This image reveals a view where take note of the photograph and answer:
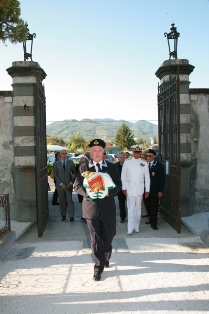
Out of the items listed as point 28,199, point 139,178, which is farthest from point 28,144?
point 139,178

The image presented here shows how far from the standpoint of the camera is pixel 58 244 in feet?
23.0

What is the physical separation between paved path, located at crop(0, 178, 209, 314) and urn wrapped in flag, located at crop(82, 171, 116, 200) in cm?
120

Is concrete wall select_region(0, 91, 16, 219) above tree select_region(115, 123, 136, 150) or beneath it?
beneath

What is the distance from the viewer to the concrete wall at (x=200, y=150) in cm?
951

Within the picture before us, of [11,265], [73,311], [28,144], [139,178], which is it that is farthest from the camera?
[28,144]

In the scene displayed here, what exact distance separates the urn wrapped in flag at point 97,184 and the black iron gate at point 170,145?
2.92 metres

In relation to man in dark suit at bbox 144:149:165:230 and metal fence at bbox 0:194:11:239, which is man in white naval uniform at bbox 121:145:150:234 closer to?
man in dark suit at bbox 144:149:165:230

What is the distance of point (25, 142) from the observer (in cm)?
910

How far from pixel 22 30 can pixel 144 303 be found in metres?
5.29

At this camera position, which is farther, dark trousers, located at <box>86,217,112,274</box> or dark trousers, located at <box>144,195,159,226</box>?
dark trousers, located at <box>144,195,159,226</box>

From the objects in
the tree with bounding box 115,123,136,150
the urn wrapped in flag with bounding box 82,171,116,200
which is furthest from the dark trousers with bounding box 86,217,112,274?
the tree with bounding box 115,123,136,150

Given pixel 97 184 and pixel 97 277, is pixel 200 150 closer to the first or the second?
pixel 97 184

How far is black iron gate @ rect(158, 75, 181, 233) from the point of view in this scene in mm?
7789

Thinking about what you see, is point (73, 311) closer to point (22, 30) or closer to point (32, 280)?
point (32, 280)
